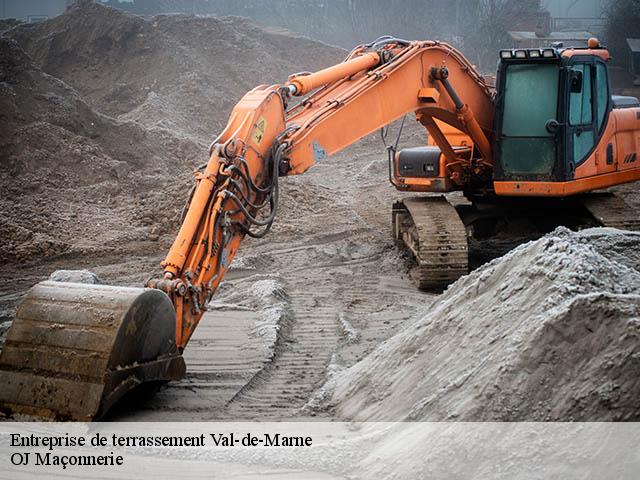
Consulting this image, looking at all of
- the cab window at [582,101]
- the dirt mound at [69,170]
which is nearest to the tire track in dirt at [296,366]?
the cab window at [582,101]

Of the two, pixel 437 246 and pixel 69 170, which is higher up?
pixel 69 170

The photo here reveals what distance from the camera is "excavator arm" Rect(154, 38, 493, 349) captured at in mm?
5391

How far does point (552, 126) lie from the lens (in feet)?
27.2

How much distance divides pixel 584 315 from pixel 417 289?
14.5ft

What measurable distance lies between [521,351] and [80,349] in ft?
7.79

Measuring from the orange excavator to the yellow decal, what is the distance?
13mm

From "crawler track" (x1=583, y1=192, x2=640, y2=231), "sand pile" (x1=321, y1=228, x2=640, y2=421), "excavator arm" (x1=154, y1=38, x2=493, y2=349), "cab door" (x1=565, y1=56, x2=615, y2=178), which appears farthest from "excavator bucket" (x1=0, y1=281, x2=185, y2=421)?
"crawler track" (x1=583, y1=192, x2=640, y2=231)

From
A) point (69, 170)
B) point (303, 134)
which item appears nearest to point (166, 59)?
point (69, 170)

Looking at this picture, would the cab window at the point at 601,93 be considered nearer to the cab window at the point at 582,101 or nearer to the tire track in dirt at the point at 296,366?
the cab window at the point at 582,101

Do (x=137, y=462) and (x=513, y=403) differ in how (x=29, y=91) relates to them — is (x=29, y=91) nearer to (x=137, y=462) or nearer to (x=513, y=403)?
(x=137, y=462)

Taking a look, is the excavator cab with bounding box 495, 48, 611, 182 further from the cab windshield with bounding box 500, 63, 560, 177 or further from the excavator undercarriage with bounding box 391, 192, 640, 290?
the excavator undercarriage with bounding box 391, 192, 640, 290

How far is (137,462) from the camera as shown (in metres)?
4.17

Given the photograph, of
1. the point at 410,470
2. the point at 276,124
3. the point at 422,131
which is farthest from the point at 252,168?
the point at 422,131

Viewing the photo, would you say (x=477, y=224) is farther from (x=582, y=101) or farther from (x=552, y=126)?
(x=582, y=101)
